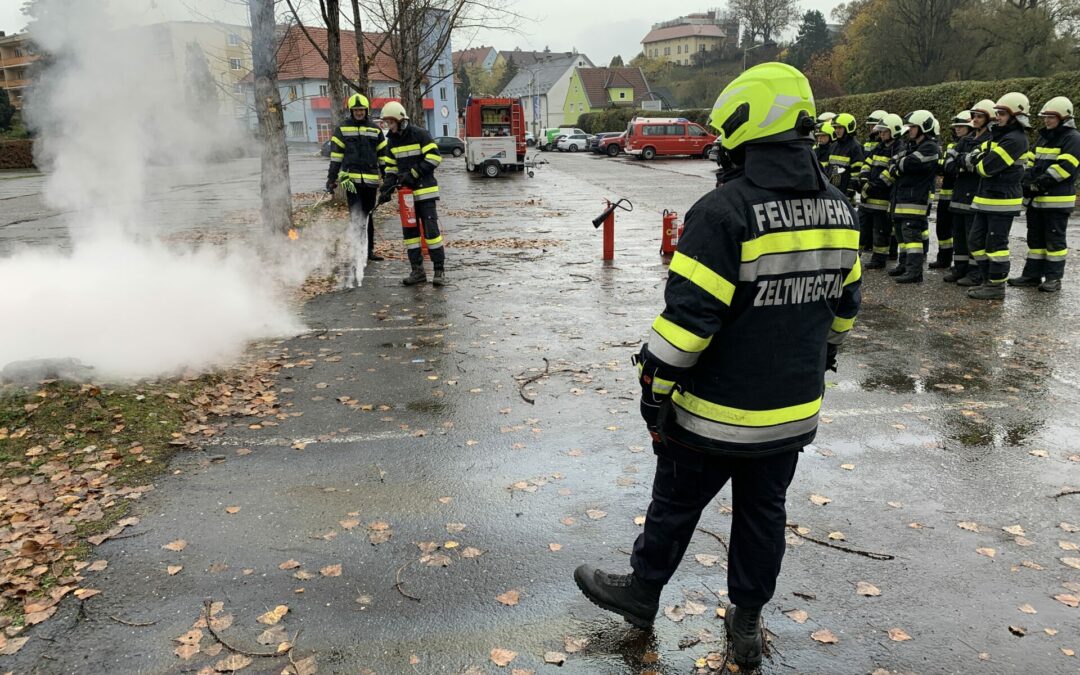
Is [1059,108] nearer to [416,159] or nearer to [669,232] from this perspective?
[669,232]

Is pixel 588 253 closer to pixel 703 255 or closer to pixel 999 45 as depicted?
pixel 703 255

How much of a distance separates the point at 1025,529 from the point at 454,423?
11.6ft

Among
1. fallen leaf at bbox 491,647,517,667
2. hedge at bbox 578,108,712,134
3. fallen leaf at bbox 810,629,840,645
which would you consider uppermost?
hedge at bbox 578,108,712,134

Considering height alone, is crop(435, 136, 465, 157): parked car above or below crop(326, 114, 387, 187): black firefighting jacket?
above

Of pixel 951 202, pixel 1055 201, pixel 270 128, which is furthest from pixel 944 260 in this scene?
pixel 270 128

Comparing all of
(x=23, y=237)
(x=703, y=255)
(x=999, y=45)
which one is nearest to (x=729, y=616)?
(x=703, y=255)

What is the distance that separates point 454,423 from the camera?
17.3ft

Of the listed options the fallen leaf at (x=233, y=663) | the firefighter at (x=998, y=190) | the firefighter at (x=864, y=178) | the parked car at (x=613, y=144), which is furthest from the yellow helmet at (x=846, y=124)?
the parked car at (x=613, y=144)

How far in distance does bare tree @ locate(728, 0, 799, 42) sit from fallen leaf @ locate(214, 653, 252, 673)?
99.0 metres

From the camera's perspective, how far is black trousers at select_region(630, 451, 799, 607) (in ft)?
8.71

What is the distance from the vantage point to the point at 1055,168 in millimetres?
8375

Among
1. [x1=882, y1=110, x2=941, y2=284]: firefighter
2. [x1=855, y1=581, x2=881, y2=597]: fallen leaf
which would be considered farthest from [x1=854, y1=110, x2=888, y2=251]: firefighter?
[x1=855, y1=581, x2=881, y2=597]: fallen leaf

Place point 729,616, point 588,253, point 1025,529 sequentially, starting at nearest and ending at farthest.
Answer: point 729,616, point 1025,529, point 588,253

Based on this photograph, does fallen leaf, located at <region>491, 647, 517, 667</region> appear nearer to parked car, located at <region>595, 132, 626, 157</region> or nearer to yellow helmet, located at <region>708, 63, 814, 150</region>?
yellow helmet, located at <region>708, 63, 814, 150</region>
